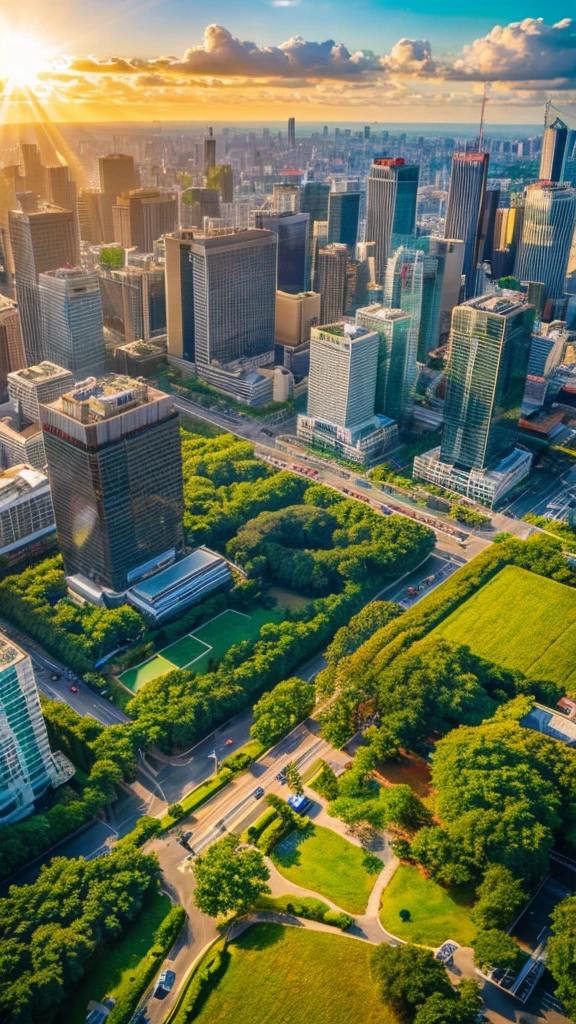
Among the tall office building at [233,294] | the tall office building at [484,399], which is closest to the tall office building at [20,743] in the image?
the tall office building at [484,399]

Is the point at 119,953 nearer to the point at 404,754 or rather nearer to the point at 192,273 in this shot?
the point at 404,754

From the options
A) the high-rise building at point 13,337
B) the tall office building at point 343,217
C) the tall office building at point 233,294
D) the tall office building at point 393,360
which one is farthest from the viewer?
the tall office building at point 343,217

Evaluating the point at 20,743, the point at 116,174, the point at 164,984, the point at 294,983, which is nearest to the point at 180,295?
the point at 20,743

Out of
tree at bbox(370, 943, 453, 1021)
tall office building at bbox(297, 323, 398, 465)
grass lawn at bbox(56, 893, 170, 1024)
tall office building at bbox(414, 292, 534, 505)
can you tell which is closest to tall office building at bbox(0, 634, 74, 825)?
grass lawn at bbox(56, 893, 170, 1024)

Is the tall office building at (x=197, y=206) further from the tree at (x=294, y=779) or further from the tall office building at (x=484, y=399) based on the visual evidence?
the tree at (x=294, y=779)

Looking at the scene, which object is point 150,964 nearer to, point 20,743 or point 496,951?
point 20,743

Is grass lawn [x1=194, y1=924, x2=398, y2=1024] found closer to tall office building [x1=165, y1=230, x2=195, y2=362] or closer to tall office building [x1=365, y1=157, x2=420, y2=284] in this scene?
tall office building [x1=165, y1=230, x2=195, y2=362]
